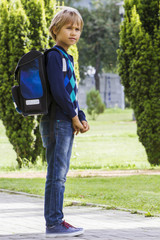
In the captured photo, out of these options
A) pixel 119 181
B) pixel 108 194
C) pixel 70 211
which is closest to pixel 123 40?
pixel 119 181

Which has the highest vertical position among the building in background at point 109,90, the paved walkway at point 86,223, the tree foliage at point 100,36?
the paved walkway at point 86,223

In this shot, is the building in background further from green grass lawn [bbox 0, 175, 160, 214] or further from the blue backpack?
the blue backpack

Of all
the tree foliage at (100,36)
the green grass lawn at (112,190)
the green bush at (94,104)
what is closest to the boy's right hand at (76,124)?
the green grass lawn at (112,190)

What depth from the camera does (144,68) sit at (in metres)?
13.9

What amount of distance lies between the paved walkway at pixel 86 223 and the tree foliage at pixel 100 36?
165ft

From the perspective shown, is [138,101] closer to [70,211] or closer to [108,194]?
[108,194]

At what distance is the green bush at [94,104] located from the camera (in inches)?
1847

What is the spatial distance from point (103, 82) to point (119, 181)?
211 ft

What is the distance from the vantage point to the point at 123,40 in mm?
14453

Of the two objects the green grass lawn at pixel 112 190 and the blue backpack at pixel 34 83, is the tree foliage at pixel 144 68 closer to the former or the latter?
the green grass lawn at pixel 112 190

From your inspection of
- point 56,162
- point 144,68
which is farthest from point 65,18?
point 144,68

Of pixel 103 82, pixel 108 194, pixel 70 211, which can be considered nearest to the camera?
pixel 70 211

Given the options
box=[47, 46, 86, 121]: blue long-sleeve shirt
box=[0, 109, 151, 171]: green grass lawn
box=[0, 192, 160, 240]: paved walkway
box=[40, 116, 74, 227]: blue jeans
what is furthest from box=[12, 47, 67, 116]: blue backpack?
box=[0, 109, 151, 171]: green grass lawn

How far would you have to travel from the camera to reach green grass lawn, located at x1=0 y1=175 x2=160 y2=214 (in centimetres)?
745
